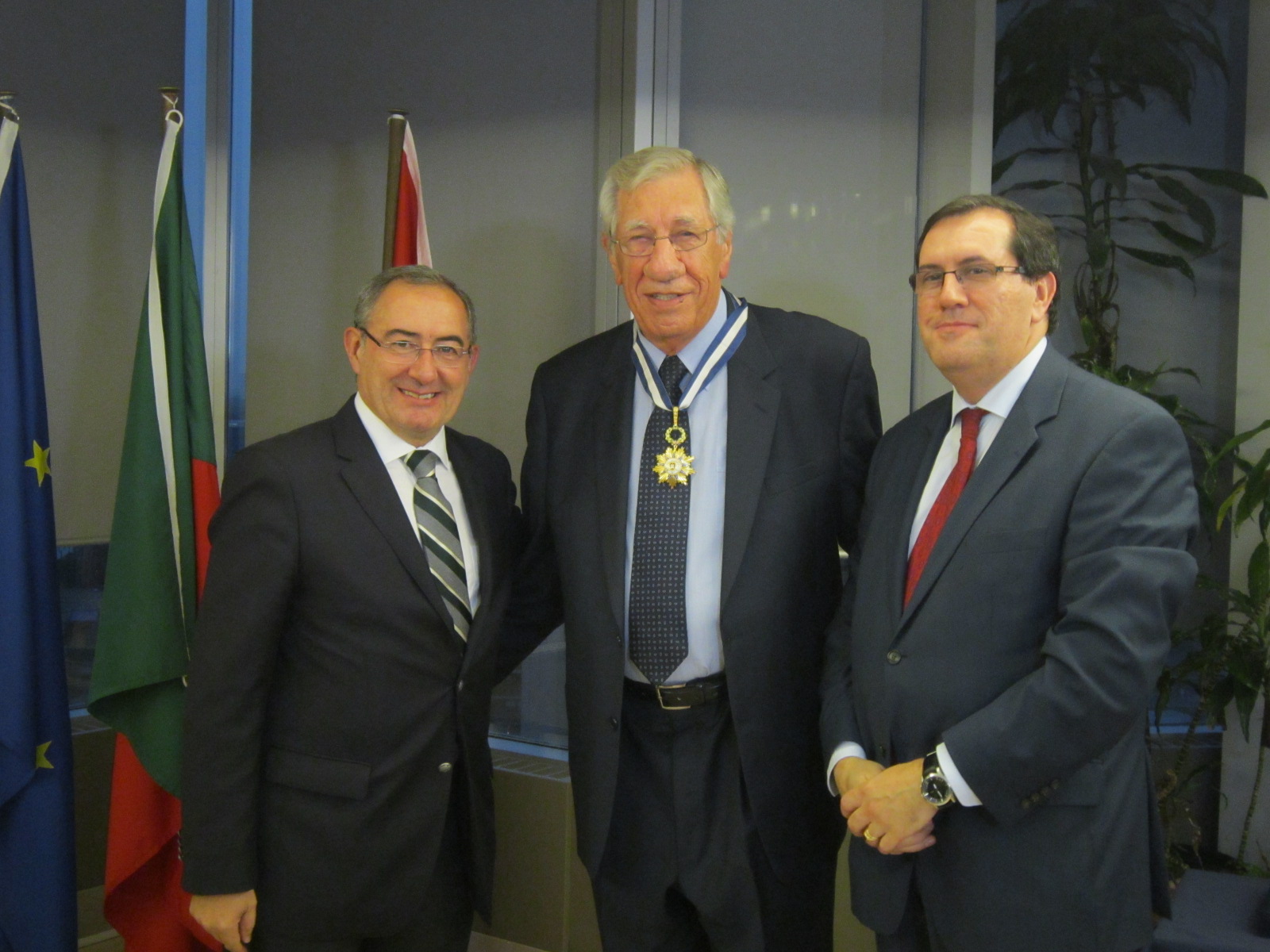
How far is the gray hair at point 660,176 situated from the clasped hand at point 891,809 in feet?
3.60

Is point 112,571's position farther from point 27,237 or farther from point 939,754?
point 939,754

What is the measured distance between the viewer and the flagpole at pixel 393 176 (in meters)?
3.13

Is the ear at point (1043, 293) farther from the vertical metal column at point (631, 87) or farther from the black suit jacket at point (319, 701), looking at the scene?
the vertical metal column at point (631, 87)

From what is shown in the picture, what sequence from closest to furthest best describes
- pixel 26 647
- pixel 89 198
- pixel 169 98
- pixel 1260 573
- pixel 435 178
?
pixel 26 647 < pixel 169 98 < pixel 1260 573 < pixel 89 198 < pixel 435 178

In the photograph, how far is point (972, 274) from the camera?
68.0 inches

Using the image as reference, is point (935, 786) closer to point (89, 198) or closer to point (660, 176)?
point (660, 176)

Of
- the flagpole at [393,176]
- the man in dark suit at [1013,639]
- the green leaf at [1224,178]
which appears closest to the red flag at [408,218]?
the flagpole at [393,176]

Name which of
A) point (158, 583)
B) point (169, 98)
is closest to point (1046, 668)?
point (158, 583)

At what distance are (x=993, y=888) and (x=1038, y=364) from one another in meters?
0.80

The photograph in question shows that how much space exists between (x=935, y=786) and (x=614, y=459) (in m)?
0.88

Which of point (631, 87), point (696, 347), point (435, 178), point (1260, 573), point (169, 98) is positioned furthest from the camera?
point (435, 178)

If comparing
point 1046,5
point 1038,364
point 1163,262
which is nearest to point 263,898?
point 1038,364

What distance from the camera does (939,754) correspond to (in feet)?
5.25

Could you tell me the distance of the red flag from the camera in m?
3.14
